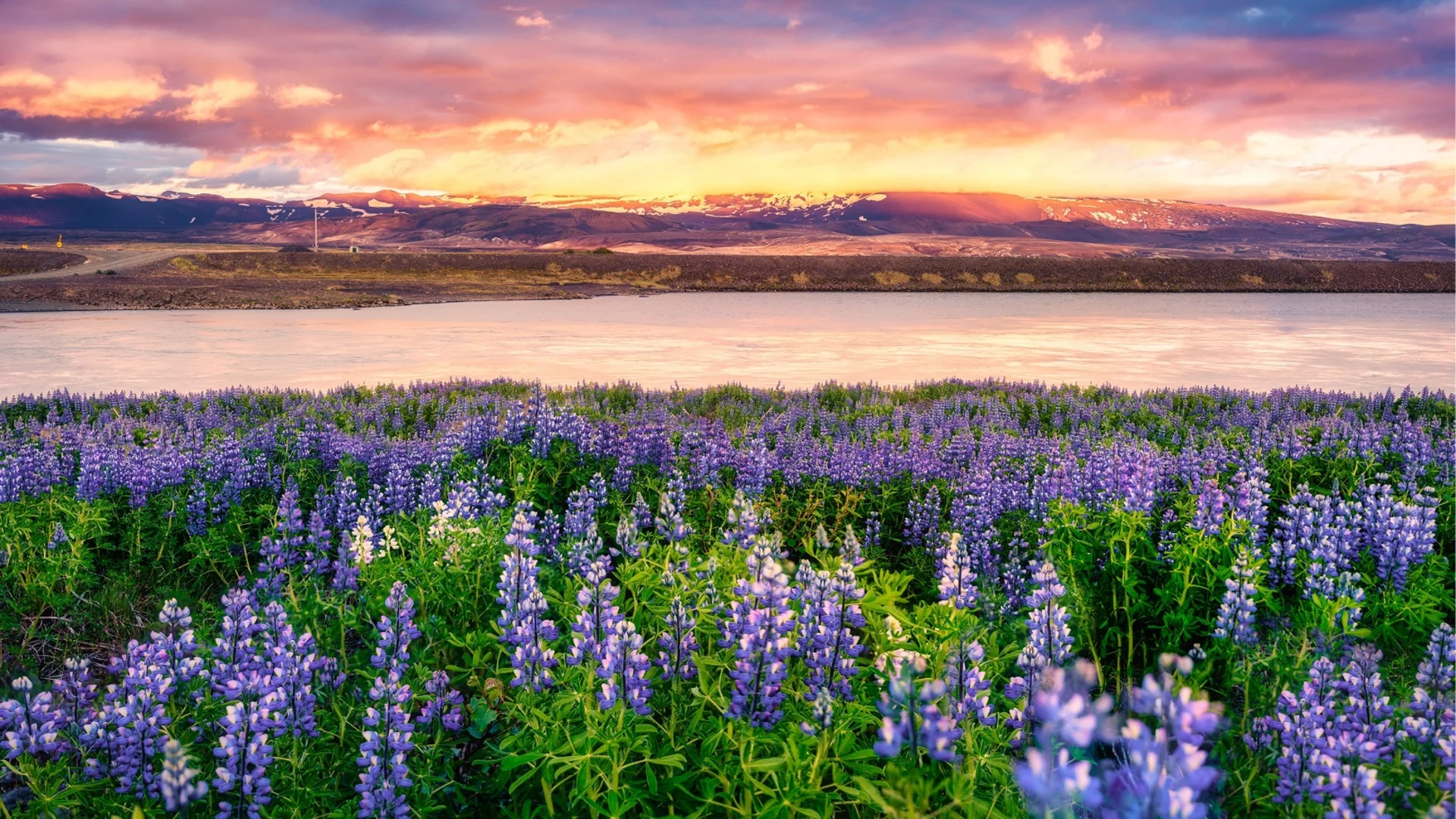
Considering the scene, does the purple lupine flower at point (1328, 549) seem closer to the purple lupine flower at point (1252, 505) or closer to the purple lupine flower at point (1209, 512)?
the purple lupine flower at point (1252, 505)

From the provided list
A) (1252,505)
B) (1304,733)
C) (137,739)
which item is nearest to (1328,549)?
(1252,505)

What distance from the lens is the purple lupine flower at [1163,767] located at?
1.27 m

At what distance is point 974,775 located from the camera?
2.36 m

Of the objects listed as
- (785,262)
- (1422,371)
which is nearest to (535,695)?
(1422,371)

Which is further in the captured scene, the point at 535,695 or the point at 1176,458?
the point at 1176,458

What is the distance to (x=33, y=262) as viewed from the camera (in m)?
57.0

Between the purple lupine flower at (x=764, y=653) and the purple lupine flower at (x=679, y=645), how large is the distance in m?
0.21

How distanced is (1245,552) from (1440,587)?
148cm

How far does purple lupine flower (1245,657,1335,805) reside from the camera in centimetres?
243

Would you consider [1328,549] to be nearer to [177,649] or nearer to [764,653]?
[764,653]

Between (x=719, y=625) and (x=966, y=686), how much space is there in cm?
83

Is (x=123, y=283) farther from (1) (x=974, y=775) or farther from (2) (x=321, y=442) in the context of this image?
(1) (x=974, y=775)

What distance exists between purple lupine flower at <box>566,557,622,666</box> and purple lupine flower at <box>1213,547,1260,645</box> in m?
2.37

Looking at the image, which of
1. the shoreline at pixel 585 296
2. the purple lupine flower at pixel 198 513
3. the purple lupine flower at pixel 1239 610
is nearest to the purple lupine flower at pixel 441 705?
the purple lupine flower at pixel 1239 610
